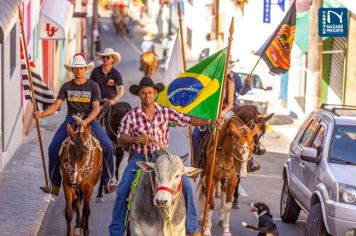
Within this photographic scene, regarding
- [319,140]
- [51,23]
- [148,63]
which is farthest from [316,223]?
[148,63]

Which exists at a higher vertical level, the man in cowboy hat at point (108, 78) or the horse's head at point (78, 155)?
the man in cowboy hat at point (108, 78)

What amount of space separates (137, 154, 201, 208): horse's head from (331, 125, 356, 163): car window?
4.15 m

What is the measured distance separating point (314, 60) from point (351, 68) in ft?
3.84

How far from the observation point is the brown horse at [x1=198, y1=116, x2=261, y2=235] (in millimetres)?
16359

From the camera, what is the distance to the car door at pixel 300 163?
16.5 meters

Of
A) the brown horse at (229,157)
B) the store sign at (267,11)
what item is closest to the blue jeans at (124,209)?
the brown horse at (229,157)

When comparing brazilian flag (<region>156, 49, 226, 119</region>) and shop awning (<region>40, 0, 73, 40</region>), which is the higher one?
shop awning (<region>40, 0, 73, 40</region>)

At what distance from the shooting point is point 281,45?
20.6 meters

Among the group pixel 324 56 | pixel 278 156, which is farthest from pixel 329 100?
pixel 278 156

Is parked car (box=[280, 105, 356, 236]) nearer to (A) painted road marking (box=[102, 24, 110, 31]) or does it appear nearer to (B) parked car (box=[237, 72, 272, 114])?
(B) parked car (box=[237, 72, 272, 114])

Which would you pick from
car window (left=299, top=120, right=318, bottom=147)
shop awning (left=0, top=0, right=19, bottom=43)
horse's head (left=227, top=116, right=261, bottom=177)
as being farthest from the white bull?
car window (left=299, top=120, right=318, bottom=147)

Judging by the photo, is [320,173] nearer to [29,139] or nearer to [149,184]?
[149,184]

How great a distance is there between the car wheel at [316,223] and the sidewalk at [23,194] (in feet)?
13.3

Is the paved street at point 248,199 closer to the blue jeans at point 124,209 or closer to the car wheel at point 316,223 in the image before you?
the car wheel at point 316,223
